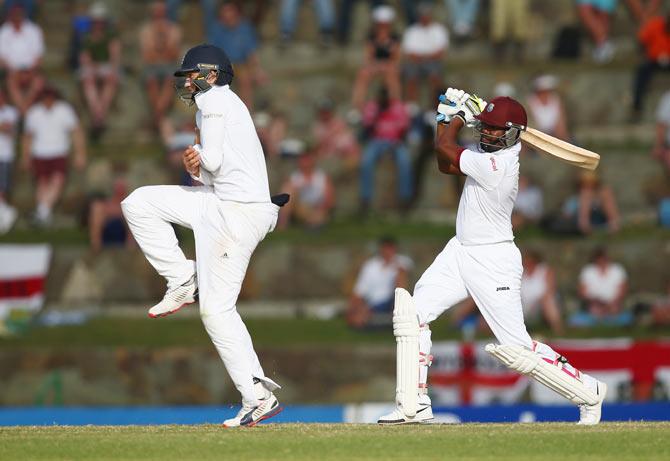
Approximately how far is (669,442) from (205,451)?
297cm

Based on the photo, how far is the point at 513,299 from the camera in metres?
9.87

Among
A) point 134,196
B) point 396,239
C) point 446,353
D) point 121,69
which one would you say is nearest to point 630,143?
point 396,239

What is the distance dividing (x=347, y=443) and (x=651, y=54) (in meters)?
12.7

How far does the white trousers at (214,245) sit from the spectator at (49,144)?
34.8 ft

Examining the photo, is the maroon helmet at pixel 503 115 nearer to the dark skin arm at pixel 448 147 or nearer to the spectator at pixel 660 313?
the dark skin arm at pixel 448 147

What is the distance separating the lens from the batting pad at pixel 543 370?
983cm

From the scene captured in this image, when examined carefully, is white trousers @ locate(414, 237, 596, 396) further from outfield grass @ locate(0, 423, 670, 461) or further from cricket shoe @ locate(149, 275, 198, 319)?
cricket shoe @ locate(149, 275, 198, 319)

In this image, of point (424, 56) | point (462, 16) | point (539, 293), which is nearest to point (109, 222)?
point (424, 56)

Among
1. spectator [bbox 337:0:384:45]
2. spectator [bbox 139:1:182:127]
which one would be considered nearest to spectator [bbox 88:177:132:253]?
spectator [bbox 139:1:182:127]

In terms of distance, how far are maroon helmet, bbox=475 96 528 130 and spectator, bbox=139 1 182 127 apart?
11.5 meters

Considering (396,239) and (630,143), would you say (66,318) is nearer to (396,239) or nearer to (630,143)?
(396,239)

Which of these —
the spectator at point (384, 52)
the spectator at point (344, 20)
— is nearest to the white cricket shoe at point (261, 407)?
the spectator at point (384, 52)

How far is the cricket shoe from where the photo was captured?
9.77m

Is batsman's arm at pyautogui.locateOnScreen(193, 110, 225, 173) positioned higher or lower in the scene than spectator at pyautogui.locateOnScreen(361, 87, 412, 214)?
higher
